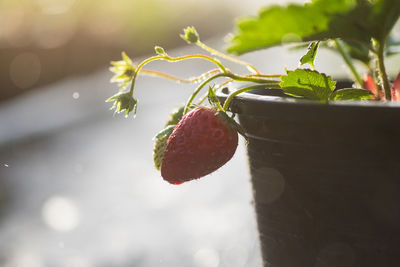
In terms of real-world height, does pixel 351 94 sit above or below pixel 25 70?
above

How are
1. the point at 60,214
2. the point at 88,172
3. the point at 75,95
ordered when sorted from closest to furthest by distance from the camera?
the point at 60,214, the point at 88,172, the point at 75,95

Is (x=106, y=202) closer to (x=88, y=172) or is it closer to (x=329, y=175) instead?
(x=88, y=172)

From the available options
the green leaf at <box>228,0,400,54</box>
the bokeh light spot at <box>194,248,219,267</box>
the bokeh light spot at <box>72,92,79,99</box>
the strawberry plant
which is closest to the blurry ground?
the bokeh light spot at <box>194,248,219,267</box>

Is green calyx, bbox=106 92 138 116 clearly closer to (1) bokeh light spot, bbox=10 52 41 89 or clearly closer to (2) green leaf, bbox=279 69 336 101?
(2) green leaf, bbox=279 69 336 101

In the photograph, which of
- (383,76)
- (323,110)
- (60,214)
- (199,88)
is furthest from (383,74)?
(60,214)

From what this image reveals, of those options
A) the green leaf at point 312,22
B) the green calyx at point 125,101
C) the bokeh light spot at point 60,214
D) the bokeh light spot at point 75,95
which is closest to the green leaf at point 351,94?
the green leaf at point 312,22

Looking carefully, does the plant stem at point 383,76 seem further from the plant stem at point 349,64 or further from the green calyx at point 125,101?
the green calyx at point 125,101

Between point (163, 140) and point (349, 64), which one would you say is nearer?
point (163, 140)
